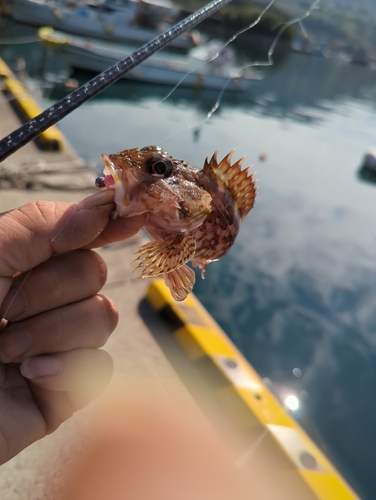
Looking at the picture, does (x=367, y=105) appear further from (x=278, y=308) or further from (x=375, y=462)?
(x=375, y=462)

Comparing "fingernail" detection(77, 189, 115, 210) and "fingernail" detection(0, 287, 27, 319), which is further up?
"fingernail" detection(77, 189, 115, 210)

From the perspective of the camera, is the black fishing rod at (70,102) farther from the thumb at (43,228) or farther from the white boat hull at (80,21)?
the white boat hull at (80,21)

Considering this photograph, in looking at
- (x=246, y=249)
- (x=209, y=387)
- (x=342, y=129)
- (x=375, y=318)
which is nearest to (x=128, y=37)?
(x=342, y=129)

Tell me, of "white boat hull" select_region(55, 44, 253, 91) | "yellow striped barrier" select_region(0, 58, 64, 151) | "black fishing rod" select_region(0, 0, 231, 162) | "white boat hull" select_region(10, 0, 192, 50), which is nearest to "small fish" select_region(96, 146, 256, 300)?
"black fishing rod" select_region(0, 0, 231, 162)

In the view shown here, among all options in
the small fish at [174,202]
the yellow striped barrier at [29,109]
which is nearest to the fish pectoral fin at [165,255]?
the small fish at [174,202]

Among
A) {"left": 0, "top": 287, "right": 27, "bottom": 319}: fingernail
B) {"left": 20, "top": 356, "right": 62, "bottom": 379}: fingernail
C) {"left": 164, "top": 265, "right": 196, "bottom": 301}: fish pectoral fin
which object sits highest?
{"left": 164, "top": 265, "right": 196, "bottom": 301}: fish pectoral fin

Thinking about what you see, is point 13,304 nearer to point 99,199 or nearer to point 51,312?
point 51,312

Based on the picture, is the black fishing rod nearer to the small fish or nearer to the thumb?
the small fish
